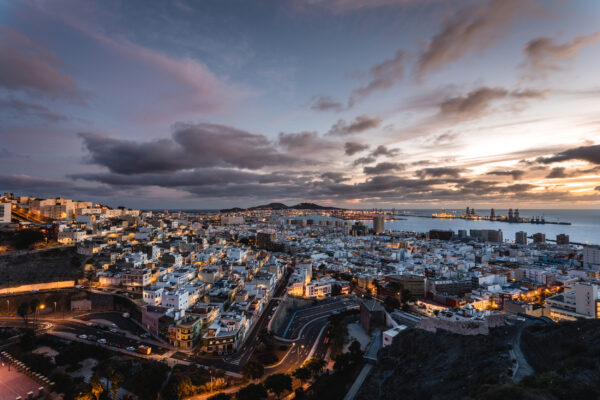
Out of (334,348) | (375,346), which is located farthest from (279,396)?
(375,346)

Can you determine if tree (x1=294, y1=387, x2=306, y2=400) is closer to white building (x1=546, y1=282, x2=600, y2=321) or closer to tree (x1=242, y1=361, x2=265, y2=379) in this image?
tree (x1=242, y1=361, x2=265, y2=379)

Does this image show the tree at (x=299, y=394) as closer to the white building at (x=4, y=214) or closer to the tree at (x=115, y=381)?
the tree at (x=115, y=381)

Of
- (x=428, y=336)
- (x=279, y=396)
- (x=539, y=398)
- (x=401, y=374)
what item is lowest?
(x=279, y=396)

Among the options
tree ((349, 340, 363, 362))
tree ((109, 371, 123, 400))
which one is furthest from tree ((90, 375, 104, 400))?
tree ((349, 340, 363, 362))

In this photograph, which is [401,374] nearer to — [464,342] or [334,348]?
[464,342]

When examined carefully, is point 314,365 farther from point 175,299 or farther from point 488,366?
point 175,299
